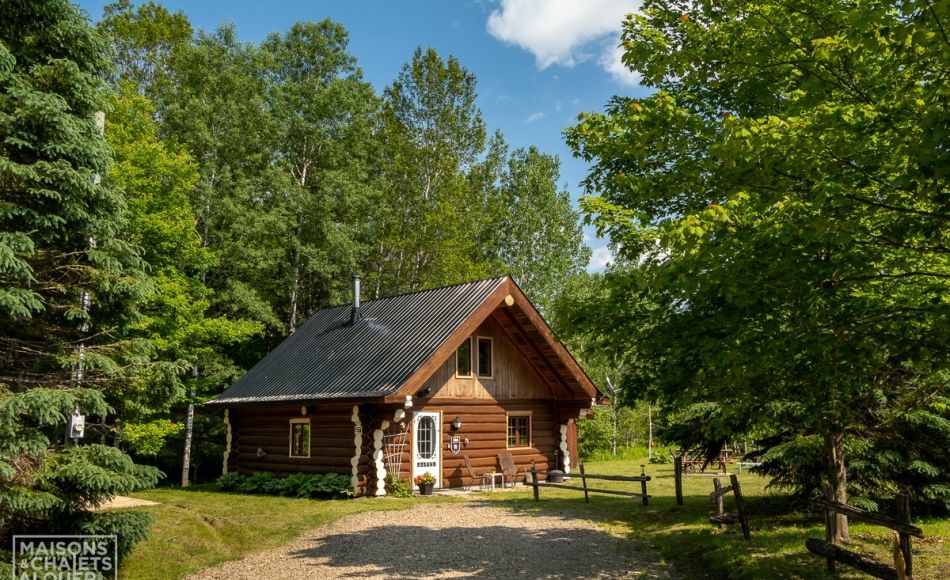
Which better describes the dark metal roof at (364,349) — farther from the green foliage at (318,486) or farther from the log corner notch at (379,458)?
the green foliage at (318,486)

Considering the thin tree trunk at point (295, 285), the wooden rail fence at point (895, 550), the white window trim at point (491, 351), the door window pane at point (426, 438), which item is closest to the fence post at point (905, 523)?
the wooden rail fence at point (895, 550)

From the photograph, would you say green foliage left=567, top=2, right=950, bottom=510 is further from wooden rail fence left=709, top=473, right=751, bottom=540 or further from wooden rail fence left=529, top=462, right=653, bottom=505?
wooden rail fence left=529, top=462, right=653, bottom=505

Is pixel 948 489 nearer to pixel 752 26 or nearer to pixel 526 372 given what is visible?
pixel 752 26

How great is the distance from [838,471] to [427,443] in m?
11.8

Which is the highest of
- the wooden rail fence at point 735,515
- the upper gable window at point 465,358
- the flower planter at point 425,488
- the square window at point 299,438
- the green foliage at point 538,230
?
the green foliage at point 538,230

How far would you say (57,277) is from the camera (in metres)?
9.77

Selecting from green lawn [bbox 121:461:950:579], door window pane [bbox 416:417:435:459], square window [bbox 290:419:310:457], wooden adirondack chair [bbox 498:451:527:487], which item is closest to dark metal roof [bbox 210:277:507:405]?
square window [bbox 290:419:310:457]

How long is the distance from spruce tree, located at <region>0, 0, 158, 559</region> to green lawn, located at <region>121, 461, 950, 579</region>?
2027mm

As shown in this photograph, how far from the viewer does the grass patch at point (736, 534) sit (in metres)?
9.74

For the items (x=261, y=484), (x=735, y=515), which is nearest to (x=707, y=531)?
(x=735, y=515)

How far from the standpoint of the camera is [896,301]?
7723 mm

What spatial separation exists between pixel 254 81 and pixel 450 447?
22.9 m

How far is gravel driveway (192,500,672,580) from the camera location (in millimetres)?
10305

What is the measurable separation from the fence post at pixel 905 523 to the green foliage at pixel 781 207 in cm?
115
